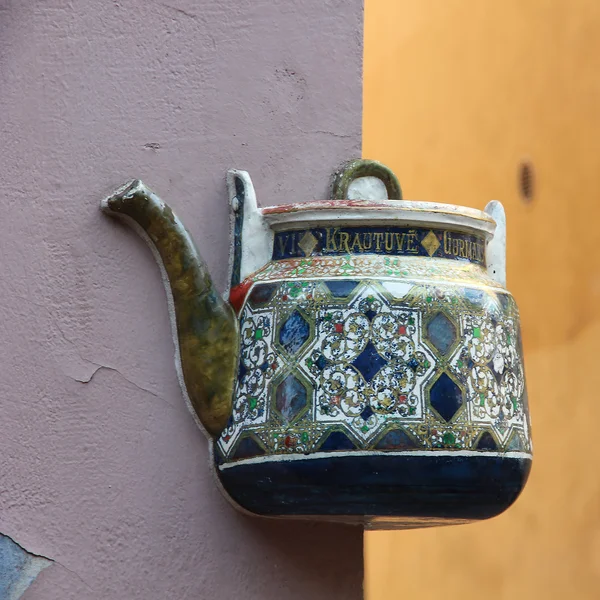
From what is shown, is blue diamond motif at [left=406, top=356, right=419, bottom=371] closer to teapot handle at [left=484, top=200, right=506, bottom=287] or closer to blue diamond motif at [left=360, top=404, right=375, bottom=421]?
blue diamond motif at [left=360, top=404, right=375, bottom=421]

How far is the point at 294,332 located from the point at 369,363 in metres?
0.11

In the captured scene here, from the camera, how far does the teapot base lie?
1.78 metres

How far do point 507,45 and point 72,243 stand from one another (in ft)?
6.41

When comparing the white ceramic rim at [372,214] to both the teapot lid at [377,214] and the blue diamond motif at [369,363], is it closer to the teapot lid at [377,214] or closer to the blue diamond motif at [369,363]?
the teapot lid at [377,214]

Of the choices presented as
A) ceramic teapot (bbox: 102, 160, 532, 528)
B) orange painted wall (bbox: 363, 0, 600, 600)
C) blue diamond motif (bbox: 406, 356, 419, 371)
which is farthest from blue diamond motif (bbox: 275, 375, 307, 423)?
orange painted wall (bbox: 363, 0, 600, 600)

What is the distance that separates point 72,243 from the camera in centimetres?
186

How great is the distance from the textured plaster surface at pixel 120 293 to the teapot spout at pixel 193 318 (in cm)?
2

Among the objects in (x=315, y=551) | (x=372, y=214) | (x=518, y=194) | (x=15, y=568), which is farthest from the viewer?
(x=518, y=194)

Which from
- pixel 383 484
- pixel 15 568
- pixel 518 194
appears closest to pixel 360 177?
pixel 383 484

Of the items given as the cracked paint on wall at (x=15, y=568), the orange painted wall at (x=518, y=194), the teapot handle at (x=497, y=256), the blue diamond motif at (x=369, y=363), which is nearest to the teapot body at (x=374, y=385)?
the blue diamond motif at (x=369, y=363)

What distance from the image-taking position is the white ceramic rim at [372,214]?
1.88m

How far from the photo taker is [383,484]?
1787mm

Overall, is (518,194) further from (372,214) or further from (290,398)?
(290,398)

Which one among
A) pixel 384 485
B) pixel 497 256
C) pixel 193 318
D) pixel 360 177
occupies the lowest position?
pixel 384 485
